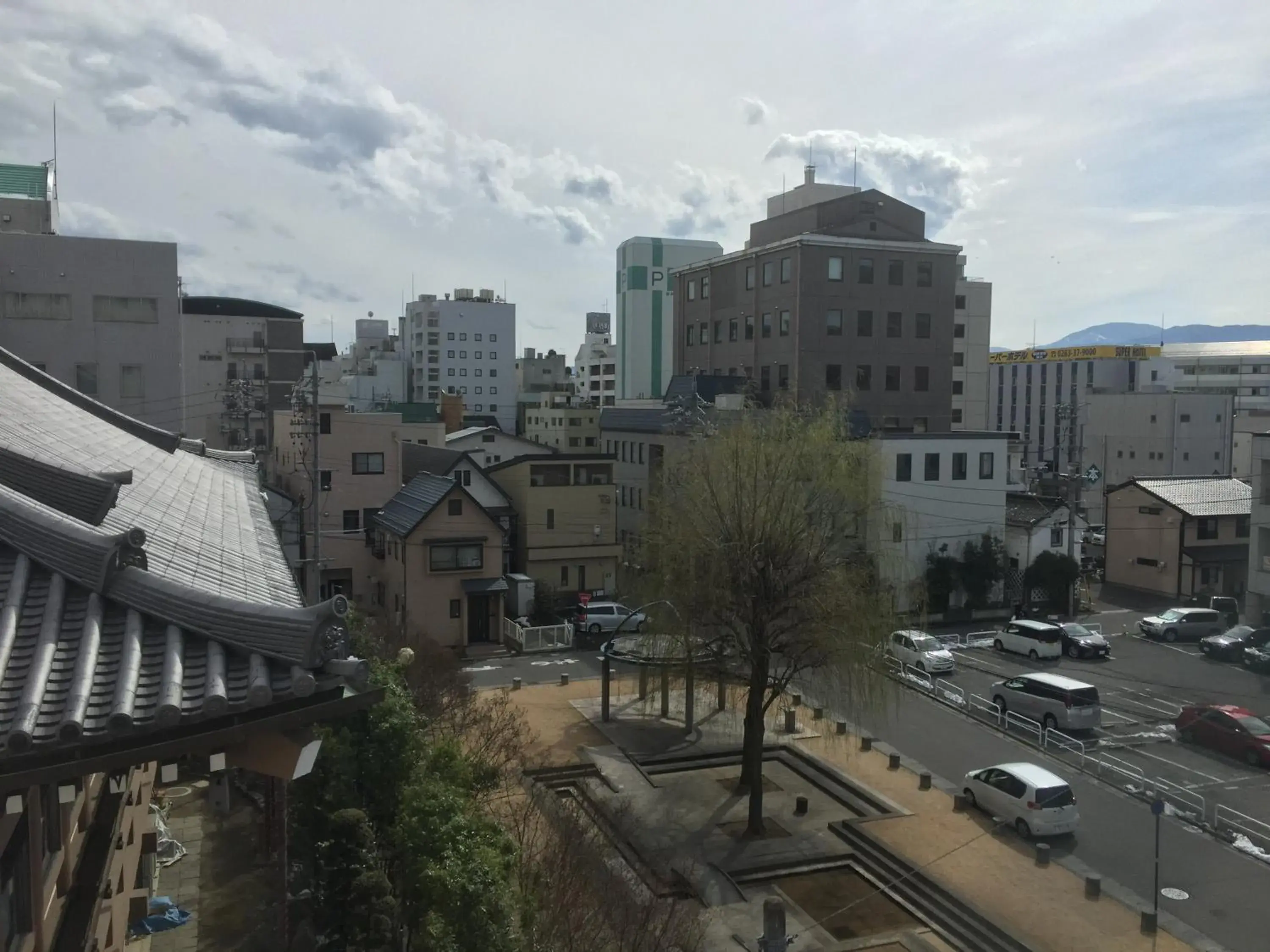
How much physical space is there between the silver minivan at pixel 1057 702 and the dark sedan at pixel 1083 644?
627 cm

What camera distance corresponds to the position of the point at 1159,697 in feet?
82.8

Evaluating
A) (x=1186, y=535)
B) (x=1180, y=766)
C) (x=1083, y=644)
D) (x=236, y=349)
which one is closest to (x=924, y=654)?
(x=1083, y=644)

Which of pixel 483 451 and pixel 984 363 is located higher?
pixel 984 363

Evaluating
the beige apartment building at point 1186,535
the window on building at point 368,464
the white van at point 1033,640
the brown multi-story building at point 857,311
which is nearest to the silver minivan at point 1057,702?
the white van at point 1033,640

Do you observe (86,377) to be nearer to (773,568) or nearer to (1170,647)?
(773,568)

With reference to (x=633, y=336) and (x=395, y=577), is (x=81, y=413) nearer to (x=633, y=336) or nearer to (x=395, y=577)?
(x=395, y=577)

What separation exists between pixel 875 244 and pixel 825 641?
30.0 meters

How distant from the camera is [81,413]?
43.9 ft

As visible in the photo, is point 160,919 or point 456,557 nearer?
point 160,919

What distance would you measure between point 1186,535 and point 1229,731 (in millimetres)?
19527

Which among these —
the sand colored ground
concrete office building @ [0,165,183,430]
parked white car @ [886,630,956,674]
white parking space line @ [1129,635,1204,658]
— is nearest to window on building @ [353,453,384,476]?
concrete office building @ [0,165,183,430]

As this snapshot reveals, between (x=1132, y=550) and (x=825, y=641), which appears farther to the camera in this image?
(x=1132, y=550)

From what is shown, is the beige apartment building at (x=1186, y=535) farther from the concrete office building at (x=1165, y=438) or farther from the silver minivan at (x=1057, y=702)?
the silver minivan at (x=1057, y=702)

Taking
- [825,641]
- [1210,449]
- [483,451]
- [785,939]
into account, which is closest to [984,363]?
[1210,449]
